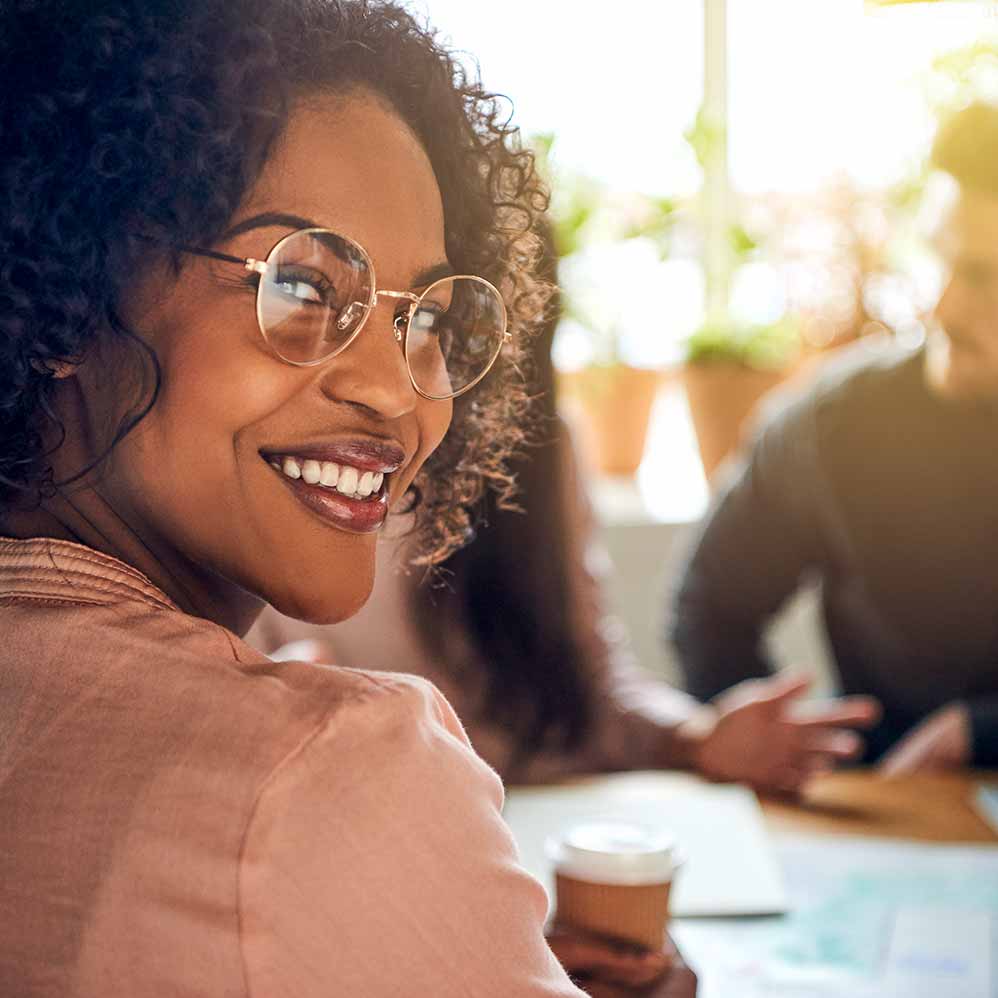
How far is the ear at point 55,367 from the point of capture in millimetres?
794

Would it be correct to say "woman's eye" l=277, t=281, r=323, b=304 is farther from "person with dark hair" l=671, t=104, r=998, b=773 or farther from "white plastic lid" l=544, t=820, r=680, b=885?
"person with dark hair" l=671, t=104, r=998, b=773

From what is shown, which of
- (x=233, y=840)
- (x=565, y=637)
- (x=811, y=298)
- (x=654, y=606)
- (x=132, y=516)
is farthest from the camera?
(x=811, y=298)

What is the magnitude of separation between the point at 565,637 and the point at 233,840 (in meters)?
1.18

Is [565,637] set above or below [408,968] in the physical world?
below

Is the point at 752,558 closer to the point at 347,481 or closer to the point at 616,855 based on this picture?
the point at 616,855

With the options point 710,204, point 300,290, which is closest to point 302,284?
point 300,290

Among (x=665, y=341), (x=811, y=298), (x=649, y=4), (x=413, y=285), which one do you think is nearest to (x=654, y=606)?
(x=665, y=341)

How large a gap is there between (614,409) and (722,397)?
0.29 m

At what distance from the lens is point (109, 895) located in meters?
0.61

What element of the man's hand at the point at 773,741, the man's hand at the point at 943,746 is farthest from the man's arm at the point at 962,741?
the man's hand at the point at 773,741

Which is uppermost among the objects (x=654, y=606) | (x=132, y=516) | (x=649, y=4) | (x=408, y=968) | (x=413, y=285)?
(x=649, y=4)

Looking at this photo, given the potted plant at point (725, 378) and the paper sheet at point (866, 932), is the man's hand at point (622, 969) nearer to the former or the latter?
the paper sheet at point (866, 932)

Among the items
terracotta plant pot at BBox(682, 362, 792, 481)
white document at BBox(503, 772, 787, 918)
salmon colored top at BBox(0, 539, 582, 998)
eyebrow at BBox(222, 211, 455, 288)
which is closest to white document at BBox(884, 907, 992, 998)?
white document at BBox(503, 772, 787, 918)

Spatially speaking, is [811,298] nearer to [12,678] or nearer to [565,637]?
[565,637]
